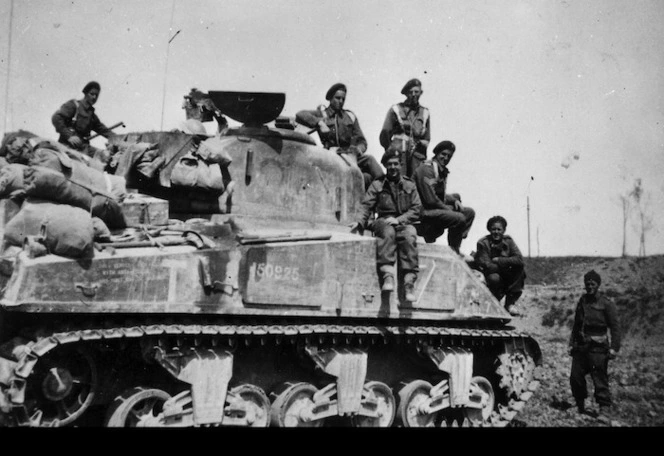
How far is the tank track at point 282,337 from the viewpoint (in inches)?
209

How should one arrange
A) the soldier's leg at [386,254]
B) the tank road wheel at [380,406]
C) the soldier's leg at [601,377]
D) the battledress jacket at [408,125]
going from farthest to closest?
the battledress jacket at [408,125] < the soldier's leg at [601,377] < the tank road wheel at [380,406] < the soldier's leg at [386,254]

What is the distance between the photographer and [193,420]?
641cm

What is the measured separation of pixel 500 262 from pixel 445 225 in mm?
1054

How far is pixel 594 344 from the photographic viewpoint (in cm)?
948

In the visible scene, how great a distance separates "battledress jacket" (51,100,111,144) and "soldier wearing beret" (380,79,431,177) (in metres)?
4.44

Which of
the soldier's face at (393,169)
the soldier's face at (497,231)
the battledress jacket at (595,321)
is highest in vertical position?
the soldier's face at (393,169)

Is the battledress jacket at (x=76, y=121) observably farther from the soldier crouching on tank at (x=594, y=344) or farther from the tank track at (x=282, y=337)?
the soldier crouching on tank at (x=594, y=344)

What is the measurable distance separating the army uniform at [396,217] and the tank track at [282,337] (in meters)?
0.84

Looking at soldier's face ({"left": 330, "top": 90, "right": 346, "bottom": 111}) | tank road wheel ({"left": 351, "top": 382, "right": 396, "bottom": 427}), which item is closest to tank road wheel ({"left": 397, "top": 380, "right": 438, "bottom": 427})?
tank road wheel ({"left": 351, "top": 382, "right": 396, "bottom": 427})

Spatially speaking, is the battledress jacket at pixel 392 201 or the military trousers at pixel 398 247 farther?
the battledress jacket at pixel 392 201

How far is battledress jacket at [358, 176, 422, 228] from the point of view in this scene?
847 centimetres

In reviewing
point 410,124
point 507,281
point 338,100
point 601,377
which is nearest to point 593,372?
point 601,377

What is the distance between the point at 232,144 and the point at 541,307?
2225cm

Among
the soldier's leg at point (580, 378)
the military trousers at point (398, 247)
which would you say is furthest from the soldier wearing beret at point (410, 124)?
the soldier's leg at point (580, 378)
